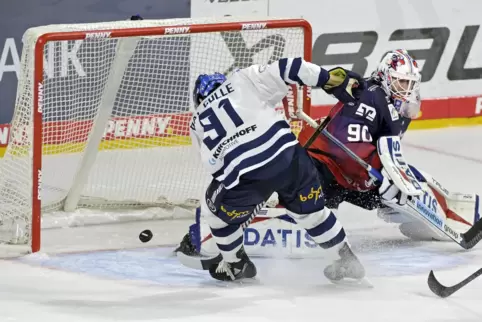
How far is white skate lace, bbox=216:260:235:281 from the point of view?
582 centimetres

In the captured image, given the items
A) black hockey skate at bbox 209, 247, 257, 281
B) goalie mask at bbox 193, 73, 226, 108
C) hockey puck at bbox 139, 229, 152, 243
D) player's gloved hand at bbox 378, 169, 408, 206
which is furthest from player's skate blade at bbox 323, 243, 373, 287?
hockey puck at bbox 139, 229, 152, 243

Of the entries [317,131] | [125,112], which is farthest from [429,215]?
[125,112]

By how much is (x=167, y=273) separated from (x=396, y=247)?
1200mm

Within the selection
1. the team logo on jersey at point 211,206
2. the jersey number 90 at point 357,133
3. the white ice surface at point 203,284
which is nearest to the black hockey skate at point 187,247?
the white ice surface at point 203,284

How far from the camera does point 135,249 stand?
6.48 meters

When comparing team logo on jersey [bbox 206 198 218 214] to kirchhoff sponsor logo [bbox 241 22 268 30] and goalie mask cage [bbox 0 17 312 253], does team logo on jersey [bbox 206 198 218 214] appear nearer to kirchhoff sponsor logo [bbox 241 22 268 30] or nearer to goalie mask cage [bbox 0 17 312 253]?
goalie mask cage [bbox 0 17 312 253]

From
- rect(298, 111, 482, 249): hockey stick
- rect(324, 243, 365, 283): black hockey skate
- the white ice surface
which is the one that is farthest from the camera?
rect(298, 111, 482, 249): hockey stick

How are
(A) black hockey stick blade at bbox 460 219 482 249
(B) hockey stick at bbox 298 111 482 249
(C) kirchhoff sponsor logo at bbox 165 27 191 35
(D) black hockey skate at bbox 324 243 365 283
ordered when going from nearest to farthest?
(D) black hockey skate at bbox 324 243 365 283, (B) hockey stick at bbox 298 111 482 249, (C) kirchhoff sponsor logo at bbox 165 27 191 35, (A) black hockey stick blade at bbox 460 219 482 249

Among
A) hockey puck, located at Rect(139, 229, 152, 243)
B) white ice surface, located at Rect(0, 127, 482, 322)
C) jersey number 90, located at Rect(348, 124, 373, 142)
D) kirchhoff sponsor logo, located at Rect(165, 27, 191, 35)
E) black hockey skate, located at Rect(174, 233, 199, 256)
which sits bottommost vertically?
white ice surface, located at Rect(0, 127, 482, 322)

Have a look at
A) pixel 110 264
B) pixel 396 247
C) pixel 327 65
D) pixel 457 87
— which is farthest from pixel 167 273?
pixel 457 87

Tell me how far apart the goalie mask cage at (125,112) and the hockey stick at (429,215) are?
0.55 metres

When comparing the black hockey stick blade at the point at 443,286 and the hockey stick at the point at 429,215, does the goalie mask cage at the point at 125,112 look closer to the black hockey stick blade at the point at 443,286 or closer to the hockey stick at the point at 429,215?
the hockey stick at the point at 429,215

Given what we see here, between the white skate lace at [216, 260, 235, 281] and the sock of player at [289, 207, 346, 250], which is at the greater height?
the sock of player at [289, 207, 346, 250]

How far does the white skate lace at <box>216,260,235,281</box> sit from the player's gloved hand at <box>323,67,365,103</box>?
2.93 feet
